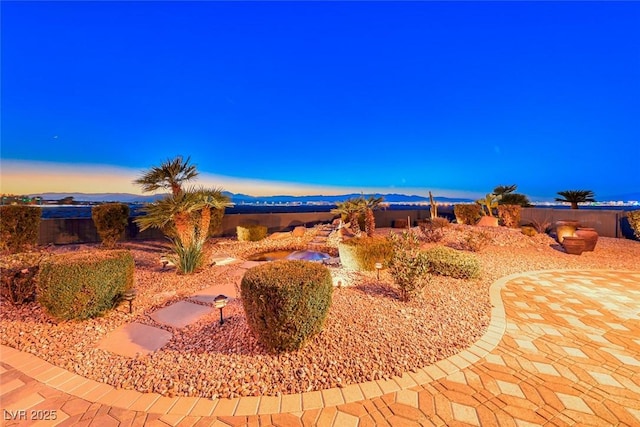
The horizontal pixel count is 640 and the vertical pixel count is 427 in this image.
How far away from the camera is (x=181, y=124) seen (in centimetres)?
1423

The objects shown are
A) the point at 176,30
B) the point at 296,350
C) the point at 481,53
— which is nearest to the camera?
the point at 296,350

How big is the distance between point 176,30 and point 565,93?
34889mm

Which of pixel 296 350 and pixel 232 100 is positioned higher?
pixel 232 100

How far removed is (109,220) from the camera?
26.3ft

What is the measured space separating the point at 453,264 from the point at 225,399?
4920 millimetres

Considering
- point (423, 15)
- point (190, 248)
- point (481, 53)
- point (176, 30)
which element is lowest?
point (190, 248)

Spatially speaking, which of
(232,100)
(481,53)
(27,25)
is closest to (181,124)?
(232,100)

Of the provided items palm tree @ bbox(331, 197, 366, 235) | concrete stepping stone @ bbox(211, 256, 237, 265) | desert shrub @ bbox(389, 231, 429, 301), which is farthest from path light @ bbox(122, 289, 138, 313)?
palm tree @ bbox(331, 197, 366, 235)

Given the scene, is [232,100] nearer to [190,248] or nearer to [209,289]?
[190,248]

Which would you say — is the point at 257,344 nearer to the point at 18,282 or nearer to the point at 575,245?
the point at 18,282

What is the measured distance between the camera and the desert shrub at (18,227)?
21.2ft

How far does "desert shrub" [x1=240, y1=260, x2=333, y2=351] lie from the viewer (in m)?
2.44

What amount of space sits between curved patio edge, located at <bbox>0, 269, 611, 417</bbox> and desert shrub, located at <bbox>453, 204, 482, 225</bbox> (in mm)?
12268

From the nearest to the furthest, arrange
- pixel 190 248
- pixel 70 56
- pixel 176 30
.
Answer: pixel 190 248, pixel 70 56, pixel 176 30
